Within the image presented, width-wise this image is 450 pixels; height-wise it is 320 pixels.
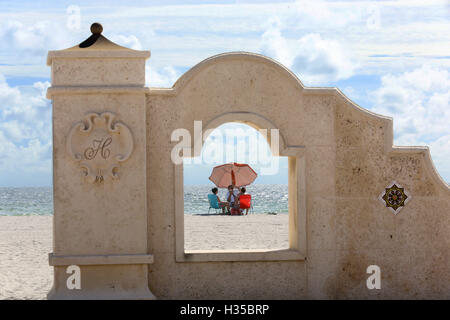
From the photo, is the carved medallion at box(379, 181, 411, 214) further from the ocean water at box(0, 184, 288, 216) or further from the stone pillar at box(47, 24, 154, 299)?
the ocean water at box(0, 184, 288, 216)

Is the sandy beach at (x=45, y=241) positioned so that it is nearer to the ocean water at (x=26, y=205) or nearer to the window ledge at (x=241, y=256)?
the window ledge at (x=241, y=256)

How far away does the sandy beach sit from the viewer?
10.5m

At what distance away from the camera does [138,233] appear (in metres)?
7.89

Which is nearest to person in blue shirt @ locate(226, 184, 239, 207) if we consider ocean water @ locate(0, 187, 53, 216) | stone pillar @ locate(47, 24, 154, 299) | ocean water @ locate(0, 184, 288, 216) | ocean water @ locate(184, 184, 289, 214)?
ocean water @ locate(184, 184, 289, 214)

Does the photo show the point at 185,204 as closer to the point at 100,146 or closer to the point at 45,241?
the point at 45,241

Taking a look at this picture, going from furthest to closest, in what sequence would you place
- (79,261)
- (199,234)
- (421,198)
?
(199,234), (421,198), (79,261)

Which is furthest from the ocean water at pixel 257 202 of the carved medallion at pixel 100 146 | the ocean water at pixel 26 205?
the carved medallion at pixel 100 146

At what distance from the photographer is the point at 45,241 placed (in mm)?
16953

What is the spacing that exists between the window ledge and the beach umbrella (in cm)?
1676

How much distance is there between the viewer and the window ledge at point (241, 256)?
7988mm
